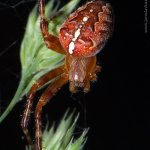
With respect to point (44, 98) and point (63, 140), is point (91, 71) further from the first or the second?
point (63, 140)

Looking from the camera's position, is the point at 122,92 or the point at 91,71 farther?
the point at 122,92

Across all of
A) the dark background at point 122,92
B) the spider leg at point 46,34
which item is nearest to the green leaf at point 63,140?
the spider leg at point 46,34

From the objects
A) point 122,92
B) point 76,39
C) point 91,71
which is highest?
point 76,39

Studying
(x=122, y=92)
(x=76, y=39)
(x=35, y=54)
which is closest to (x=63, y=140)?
(x=35, y=54)

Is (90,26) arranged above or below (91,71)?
above

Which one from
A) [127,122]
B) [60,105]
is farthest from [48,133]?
[127,122]

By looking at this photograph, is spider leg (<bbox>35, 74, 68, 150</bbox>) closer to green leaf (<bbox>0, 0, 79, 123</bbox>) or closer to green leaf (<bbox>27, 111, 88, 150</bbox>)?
green leaf (<bbox>27, 111, 88, 150</bbox>)

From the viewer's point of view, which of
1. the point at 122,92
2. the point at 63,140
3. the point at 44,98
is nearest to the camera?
the point at 63,140

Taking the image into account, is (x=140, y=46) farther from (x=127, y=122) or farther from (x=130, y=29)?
(x=127, y=122)
